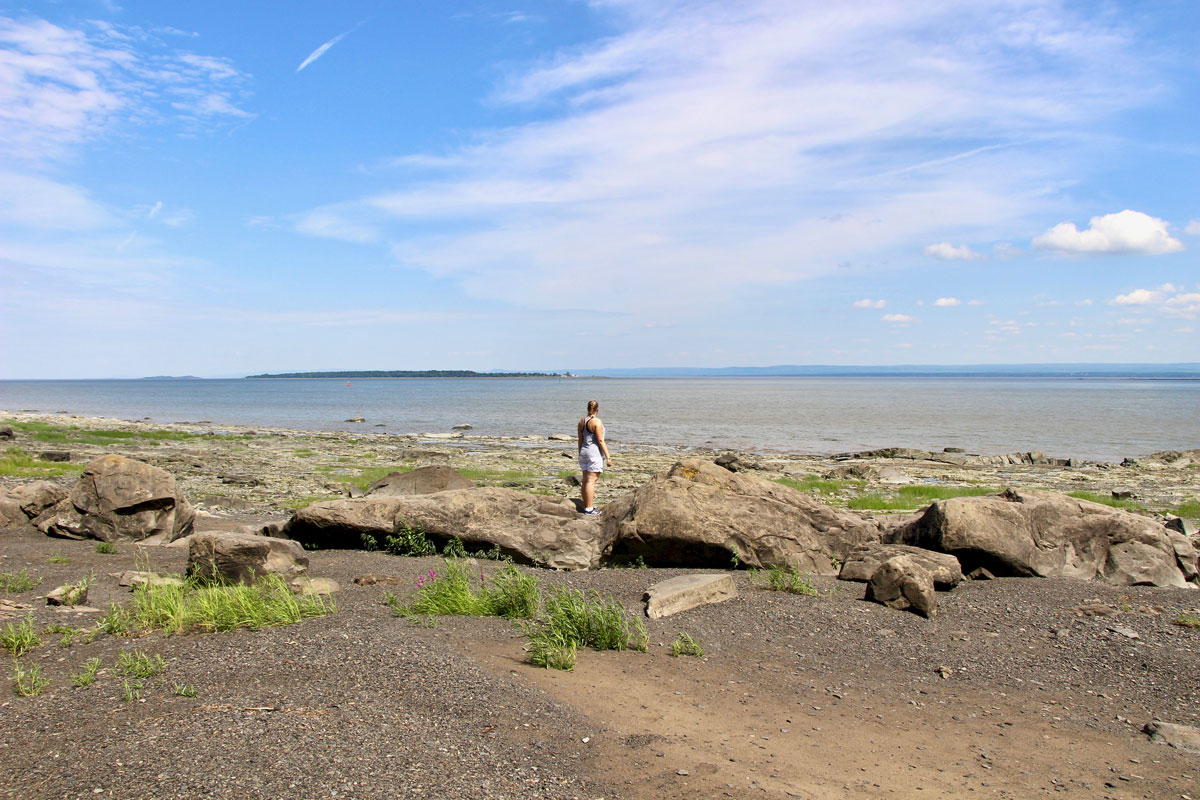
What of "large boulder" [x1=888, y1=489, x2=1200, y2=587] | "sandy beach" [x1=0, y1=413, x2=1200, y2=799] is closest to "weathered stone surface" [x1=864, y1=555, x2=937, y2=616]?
"sandy beach" [x1=0, y1=413, x2=1200, y2=799]

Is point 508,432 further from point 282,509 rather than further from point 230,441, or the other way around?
point 282,509

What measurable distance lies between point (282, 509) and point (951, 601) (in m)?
16.5

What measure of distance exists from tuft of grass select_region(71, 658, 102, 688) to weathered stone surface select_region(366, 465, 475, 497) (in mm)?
11410

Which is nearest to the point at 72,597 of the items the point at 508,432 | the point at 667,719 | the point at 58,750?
the point at 58,750

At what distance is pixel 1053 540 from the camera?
11.8 meters

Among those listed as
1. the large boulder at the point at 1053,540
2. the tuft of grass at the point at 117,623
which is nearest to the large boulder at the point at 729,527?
the large boulder at the point at 1053,540

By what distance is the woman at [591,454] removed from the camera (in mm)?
15469

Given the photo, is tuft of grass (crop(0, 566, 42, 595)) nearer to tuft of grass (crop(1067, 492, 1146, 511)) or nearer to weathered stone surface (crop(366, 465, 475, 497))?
weathered stone surface (crop(366, 465, 475, 497))

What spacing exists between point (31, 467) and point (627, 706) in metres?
26.6

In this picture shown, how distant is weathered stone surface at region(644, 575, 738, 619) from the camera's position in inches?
377

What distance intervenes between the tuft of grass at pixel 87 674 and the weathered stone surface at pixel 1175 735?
29.7 feet

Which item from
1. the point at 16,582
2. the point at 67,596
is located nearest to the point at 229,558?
the point at 67,596

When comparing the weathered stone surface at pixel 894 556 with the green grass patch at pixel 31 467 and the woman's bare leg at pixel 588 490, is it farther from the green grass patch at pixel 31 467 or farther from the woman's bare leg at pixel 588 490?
the green grass patch at pixel 31 467

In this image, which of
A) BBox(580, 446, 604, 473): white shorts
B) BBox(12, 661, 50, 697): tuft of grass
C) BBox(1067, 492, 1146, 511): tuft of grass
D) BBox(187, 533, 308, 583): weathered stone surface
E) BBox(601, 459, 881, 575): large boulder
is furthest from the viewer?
BBox(1067, 492, 1146, 511): tuft of grass
